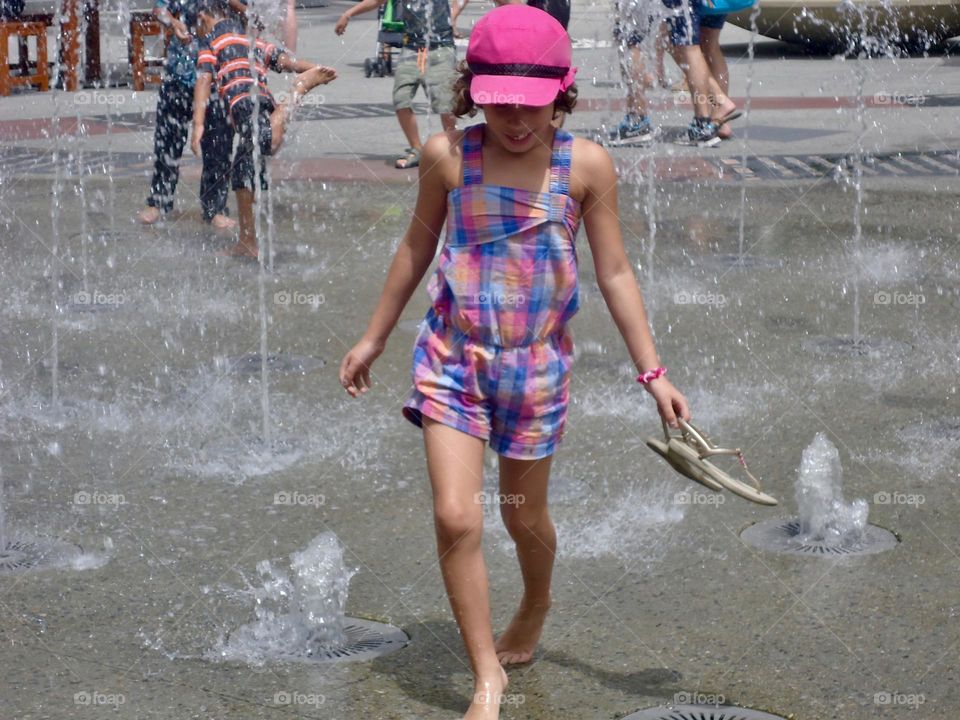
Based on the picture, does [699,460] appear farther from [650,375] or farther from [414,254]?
[414,254]

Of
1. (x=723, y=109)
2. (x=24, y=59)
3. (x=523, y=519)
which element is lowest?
(x=24, y=59)

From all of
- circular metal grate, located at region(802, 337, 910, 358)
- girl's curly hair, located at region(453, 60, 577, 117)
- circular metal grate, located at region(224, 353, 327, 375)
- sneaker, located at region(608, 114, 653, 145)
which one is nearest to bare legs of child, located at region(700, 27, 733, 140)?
sneaker, located at region(608, 114, 653, 145)

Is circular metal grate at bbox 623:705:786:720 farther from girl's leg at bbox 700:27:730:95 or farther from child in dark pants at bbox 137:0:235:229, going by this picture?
girl's leg at bbox 700:27:730:95

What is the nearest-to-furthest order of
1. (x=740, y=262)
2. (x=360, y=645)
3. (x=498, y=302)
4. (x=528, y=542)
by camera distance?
(x=498, y=302) < (x=528, y=542) < (x=360, y=645) < (x=740, y=262)

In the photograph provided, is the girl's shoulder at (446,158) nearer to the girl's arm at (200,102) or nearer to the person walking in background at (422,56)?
the girl's arm at (200,102)

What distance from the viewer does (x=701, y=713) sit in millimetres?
3574

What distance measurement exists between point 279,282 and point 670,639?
4272 mm

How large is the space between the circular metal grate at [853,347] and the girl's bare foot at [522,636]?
299cm

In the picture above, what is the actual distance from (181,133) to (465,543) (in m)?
6.31

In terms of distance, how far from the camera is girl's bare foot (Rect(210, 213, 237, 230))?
29.7 ft

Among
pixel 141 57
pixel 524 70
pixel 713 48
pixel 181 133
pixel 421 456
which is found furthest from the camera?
pixel 141 57

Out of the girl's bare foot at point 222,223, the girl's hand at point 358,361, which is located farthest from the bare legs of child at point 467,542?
the girl's bare foot at point 222,223

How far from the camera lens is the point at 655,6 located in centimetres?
1159

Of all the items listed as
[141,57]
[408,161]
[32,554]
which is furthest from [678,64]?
[32,554]
